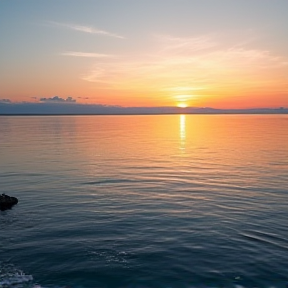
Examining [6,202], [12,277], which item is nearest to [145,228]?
[12,277]

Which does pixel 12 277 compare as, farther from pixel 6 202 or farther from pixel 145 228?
pixel 6 202

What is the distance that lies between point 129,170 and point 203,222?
83.7ft

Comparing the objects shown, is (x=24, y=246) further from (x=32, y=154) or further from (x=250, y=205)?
(x=32, y=154)

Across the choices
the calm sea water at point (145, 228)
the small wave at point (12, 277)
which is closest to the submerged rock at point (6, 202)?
the calm sea water at point (145, 228)

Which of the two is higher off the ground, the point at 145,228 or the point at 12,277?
the point at 12,277

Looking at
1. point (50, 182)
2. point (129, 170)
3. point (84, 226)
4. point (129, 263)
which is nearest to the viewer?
point (129, 263)

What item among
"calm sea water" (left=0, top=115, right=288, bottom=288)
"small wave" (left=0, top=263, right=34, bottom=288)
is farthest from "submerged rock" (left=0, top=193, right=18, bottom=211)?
"small wave" (left=0, top=263, right=34, bottom=288)

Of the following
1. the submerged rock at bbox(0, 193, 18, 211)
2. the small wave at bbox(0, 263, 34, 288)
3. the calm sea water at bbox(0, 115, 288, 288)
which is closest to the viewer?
the small wave at bbox(0, 263, 34, 288)

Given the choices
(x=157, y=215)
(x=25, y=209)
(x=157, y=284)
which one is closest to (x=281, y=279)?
(x=157, y=284)

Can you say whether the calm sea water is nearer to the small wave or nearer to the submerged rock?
the small wave

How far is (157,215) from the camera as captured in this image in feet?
90.5

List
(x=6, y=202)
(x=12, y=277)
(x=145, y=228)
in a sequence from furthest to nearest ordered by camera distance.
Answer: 1. (x=6, y=202)
2. (x=145, y=228)
3. (x=12, y=277)

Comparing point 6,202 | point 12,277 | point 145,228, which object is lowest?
point 145,228

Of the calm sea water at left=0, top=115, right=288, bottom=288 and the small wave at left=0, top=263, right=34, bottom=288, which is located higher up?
the small wave at left=0, top=263, right=34, bottom=288
